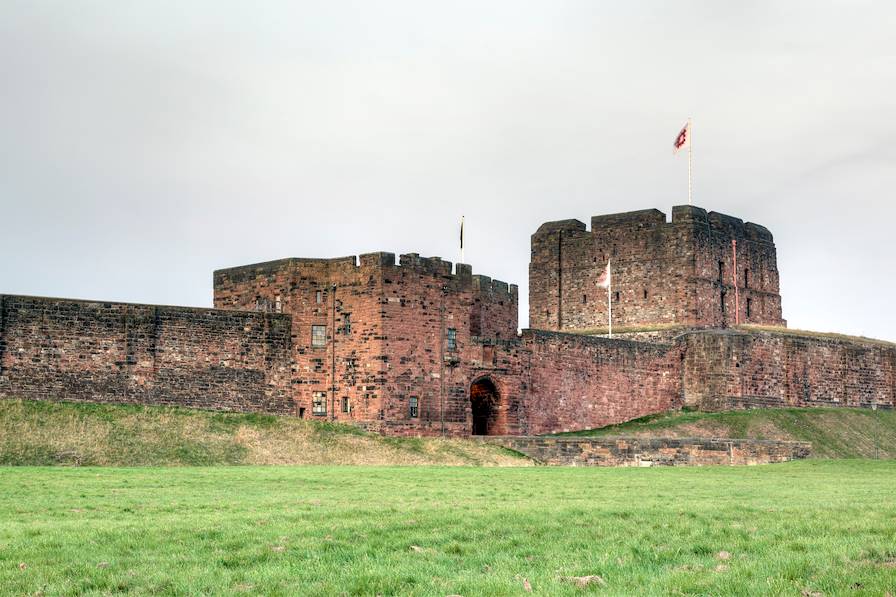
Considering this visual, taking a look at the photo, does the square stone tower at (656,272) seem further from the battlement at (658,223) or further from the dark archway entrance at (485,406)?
the dark archway entrance at (485,406)

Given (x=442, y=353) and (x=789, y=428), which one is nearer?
(x=442, y=353)

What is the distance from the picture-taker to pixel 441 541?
526 inches

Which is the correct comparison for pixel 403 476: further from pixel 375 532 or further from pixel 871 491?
pixel 375 532

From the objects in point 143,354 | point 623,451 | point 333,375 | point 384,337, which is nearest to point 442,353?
point 384,337

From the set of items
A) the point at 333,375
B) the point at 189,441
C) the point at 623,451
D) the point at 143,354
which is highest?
the point at 143,354

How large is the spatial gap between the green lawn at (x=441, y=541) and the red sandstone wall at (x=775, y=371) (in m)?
32.9

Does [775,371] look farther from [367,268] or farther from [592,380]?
[367,268]

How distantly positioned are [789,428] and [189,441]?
28.2 metres

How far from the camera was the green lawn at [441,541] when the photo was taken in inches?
420

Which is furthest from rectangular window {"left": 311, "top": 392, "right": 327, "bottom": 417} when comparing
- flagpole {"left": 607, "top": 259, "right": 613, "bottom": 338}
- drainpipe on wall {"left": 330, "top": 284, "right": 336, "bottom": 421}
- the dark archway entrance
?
flagpole {"left": 607, "top": 259, "right": 613, "bottom": 338}

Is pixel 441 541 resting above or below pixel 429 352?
below

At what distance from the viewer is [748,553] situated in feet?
40.5

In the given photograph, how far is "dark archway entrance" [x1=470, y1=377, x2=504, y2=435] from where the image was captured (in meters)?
43.9

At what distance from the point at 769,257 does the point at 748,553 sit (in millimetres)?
56269
